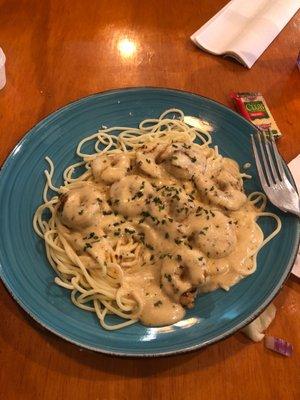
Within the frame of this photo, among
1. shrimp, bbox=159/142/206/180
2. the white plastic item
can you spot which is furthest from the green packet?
the white plastic item

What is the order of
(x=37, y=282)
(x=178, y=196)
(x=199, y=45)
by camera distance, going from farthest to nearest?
1. (x=199, y=45)
2. (x=178, y=196)
3. (x=37, y=282)

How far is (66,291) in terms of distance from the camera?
4.45ft

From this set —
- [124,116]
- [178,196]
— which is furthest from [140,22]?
[178,196]

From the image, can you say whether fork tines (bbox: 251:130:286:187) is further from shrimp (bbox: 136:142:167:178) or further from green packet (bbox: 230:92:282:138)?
shrimp (bbox: 136:142:167:178)

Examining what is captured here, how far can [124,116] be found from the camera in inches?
72.5

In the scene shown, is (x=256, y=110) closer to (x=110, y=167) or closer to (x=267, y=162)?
(x=267, y=162)

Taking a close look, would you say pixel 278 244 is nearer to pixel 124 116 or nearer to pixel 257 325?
pixel 257 325

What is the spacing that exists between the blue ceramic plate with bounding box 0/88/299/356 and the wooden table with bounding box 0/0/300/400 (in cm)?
10

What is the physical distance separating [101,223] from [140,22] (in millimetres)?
1439

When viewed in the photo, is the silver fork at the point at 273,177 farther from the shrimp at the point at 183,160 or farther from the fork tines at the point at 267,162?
the shrimp at the point at 183,160

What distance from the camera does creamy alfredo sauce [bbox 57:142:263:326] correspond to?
1.34 meters

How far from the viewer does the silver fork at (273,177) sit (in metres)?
1.54

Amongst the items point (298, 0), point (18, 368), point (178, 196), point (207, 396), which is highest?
point (298, 0)

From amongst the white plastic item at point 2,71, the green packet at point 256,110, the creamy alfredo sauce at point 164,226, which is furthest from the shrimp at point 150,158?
the white plastic item at point 2,71
